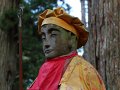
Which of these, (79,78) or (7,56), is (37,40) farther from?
(79,78)

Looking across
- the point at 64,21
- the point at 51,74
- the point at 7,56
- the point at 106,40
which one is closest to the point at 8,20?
the point at 7,56

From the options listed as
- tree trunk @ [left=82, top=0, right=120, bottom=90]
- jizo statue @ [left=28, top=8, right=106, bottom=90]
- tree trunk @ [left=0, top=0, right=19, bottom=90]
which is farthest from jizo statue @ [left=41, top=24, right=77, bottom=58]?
tree trunk @ [left=0, top=0, right=19, bottom=90]

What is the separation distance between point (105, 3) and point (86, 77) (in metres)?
1.13

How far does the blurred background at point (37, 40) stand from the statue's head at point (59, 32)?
466 millimetres

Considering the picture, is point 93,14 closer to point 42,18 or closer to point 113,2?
point 113,2

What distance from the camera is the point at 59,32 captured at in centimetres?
282

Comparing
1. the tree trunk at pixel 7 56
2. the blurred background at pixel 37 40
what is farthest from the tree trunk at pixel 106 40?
the tree trunk at pixel 7 56

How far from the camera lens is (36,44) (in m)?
8.74

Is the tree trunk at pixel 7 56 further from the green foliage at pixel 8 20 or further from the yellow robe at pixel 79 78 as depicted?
the yellow robe at pixel 79 78

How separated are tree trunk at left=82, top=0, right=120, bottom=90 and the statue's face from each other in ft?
2.64

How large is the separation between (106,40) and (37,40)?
16.2 feet

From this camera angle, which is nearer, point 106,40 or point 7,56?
point 106,40

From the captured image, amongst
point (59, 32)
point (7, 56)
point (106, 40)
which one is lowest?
point (7, 56)

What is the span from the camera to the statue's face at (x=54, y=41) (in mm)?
2789
